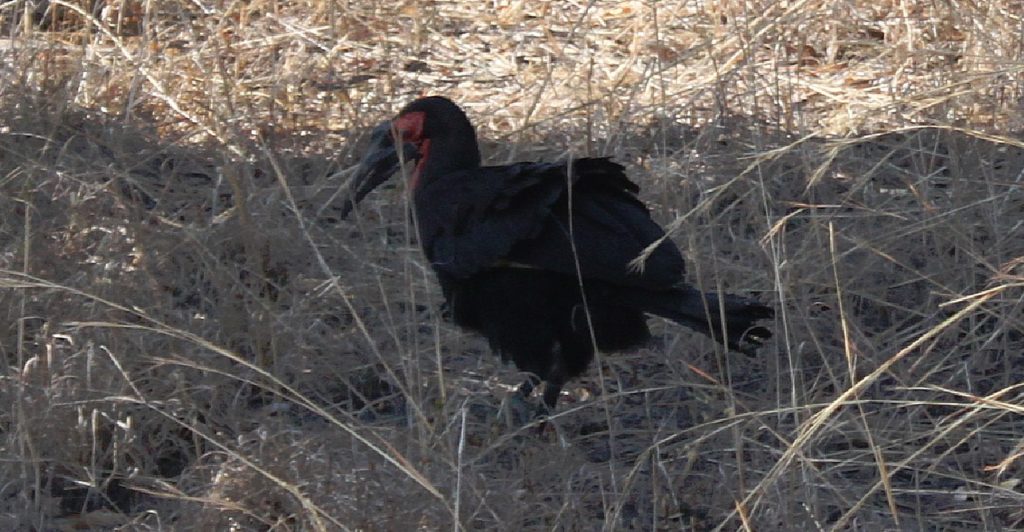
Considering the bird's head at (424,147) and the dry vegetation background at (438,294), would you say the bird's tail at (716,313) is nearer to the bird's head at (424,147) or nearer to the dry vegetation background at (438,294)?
the dry vegetation background at (438,294)

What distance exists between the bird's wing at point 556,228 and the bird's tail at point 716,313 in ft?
0.16

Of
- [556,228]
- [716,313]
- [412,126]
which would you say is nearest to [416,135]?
[412,126]

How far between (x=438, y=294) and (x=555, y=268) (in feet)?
2.64

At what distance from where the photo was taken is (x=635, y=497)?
295 centimetres

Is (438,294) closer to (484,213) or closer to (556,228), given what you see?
(484,213)

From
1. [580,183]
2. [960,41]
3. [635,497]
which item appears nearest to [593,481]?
[635,497]

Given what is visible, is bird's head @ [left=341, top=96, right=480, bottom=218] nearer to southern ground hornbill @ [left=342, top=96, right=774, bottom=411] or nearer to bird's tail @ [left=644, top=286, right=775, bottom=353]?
southern ground hornbill @ [left=342, top=96, right=774, bottom=411]

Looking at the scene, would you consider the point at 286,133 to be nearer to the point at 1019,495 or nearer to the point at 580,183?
the point at 580,183

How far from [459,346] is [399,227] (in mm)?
644

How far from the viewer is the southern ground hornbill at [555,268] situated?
3.13 m

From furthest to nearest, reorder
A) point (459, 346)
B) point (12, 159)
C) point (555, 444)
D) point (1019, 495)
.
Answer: point (12, 159), point (459, 346), point (555, 444), point (1019, 495)

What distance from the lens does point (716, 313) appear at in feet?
10.0

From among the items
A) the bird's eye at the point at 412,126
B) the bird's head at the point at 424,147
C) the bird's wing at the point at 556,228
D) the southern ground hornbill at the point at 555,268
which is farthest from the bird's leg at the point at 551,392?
the bird's eye at the point at 412,126

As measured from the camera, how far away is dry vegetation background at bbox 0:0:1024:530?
2.67 meters
